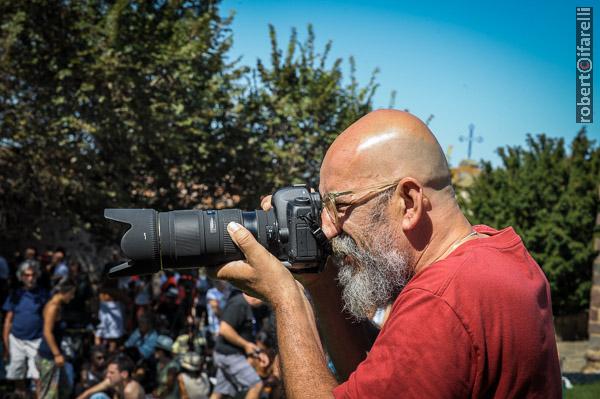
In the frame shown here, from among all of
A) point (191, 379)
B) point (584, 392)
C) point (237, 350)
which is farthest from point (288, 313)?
point (584, 392)

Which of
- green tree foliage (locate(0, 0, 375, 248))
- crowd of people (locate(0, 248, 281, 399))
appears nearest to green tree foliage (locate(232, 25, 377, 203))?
green tree foliage (locate(0, 0, 375, 248))

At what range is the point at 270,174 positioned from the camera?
17.2 m

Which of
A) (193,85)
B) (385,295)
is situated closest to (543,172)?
(193,85)

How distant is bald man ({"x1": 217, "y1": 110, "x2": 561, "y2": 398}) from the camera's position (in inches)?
60.6

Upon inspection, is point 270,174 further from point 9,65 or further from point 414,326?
point 414,326

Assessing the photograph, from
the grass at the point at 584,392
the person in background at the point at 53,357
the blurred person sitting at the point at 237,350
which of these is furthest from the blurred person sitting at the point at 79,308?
the grass at the point at 584,392

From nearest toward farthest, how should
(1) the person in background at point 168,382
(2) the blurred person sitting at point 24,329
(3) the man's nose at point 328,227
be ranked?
1. (3) the man's nose at point 328,227
2. (1) the person in background at point 168,382
3. (2) the blurred person sitting at point 24,329

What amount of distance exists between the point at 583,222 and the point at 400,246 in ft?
54.1

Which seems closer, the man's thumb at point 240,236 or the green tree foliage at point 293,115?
the man's thumb at point 240,236

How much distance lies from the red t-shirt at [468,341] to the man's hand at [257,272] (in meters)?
0.37

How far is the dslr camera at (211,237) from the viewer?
208 centimetres

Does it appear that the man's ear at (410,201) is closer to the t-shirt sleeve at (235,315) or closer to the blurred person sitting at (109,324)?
the t-shirt sleeve at (235,315)

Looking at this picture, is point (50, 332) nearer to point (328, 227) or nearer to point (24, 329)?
point (24, 329)

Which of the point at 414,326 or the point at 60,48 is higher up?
the point at 60,48
